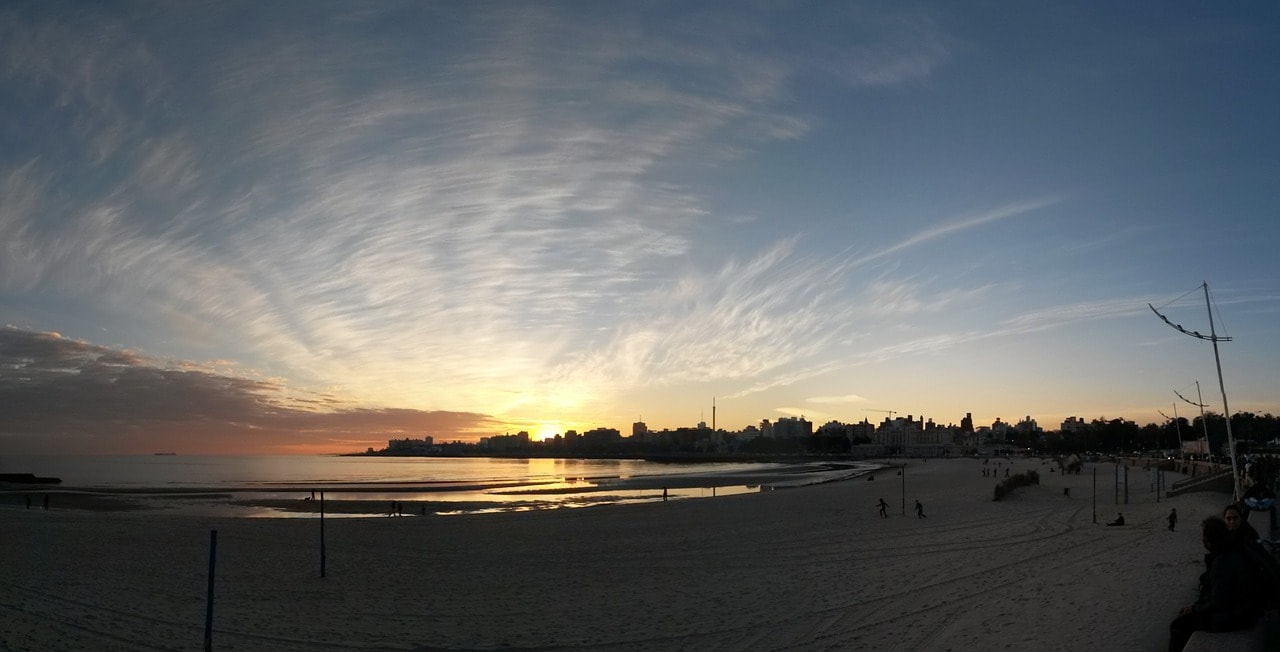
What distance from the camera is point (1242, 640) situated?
19.7 feet

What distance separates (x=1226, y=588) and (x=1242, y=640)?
21.8 inches

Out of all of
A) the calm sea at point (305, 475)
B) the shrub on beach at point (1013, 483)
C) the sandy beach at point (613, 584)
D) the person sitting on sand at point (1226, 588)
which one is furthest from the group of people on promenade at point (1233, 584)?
the calm sea at point (305, 475)

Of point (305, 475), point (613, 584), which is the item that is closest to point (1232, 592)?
point (613, 584)

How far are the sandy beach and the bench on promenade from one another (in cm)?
226

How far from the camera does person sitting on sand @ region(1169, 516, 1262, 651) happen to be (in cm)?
630

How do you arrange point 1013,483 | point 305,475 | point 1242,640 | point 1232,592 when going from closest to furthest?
point 1242,640 → point 1232,592 → point 1013,483 → point 305,475

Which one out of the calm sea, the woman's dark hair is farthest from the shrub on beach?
the calm sea

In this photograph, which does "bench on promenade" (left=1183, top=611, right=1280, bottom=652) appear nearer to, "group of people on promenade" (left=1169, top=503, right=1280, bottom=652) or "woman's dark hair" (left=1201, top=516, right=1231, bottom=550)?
"group of people on promenade" (left=1169, top=503, right=1280, bottom=652)

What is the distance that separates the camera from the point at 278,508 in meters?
38.5

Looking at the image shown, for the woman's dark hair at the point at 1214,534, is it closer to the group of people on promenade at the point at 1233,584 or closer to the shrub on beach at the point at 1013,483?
the group of people on promenade at the point at 1233,584

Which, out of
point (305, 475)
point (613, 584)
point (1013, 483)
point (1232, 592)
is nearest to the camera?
point (1232, 592)

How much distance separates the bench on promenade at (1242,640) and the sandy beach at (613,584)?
7.43ft

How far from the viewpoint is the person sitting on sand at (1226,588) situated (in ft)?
20.7

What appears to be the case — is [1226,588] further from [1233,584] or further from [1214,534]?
[1214,534]
